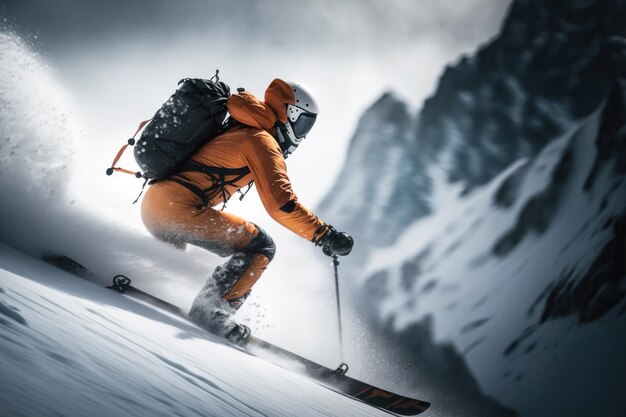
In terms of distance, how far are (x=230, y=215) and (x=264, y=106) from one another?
Result: 3.10ft

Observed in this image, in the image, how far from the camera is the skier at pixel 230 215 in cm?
315

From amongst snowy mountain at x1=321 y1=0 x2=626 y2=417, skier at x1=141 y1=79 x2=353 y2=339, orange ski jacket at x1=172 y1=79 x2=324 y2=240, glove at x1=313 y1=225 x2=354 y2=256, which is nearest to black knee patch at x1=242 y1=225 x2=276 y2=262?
skier at x1=141 y1=79 x2=353 y2=339

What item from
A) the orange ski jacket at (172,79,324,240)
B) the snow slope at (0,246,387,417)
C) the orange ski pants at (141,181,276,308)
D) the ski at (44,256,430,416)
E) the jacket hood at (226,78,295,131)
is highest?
the jacket hood at (226,78,295,131)

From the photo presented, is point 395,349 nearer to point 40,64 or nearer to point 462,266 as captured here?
point 462,266

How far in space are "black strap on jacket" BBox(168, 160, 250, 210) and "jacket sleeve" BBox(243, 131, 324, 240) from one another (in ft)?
0.72

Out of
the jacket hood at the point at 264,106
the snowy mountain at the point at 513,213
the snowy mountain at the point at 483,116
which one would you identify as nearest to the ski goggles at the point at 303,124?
the jacket hood at the point at 264,106

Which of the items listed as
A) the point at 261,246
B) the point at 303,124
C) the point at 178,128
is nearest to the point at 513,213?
the point at 303,124

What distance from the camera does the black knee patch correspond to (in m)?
3.40

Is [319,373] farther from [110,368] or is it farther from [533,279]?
[533,279]

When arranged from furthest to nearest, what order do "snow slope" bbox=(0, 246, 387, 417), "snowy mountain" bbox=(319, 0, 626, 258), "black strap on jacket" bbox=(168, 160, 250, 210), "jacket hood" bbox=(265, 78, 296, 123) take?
"snowy mountain" bbox=(319, 0, 626, 258) < "jacket hood" bbox=(265, 78, 296, 123) < "black strap on jacket" bbox=(168, 160, 250, 210) < "snow slope" bbox=(0, 246, 387, 417)

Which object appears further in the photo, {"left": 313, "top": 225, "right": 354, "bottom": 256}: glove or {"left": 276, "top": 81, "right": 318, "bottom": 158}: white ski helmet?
{"left": 276, "top": 81, "right": 318, "bottom": 158}: white ski helmet

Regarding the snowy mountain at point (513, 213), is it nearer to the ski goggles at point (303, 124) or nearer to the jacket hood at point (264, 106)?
the ski goggles at point (303, 124)

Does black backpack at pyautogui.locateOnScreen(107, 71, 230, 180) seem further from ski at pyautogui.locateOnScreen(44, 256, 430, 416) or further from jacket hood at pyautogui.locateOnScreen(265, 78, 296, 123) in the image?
ski at pyautogui.locateOnScreen(44, 256, 430, 416)

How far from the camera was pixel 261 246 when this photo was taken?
3439 millimetres
